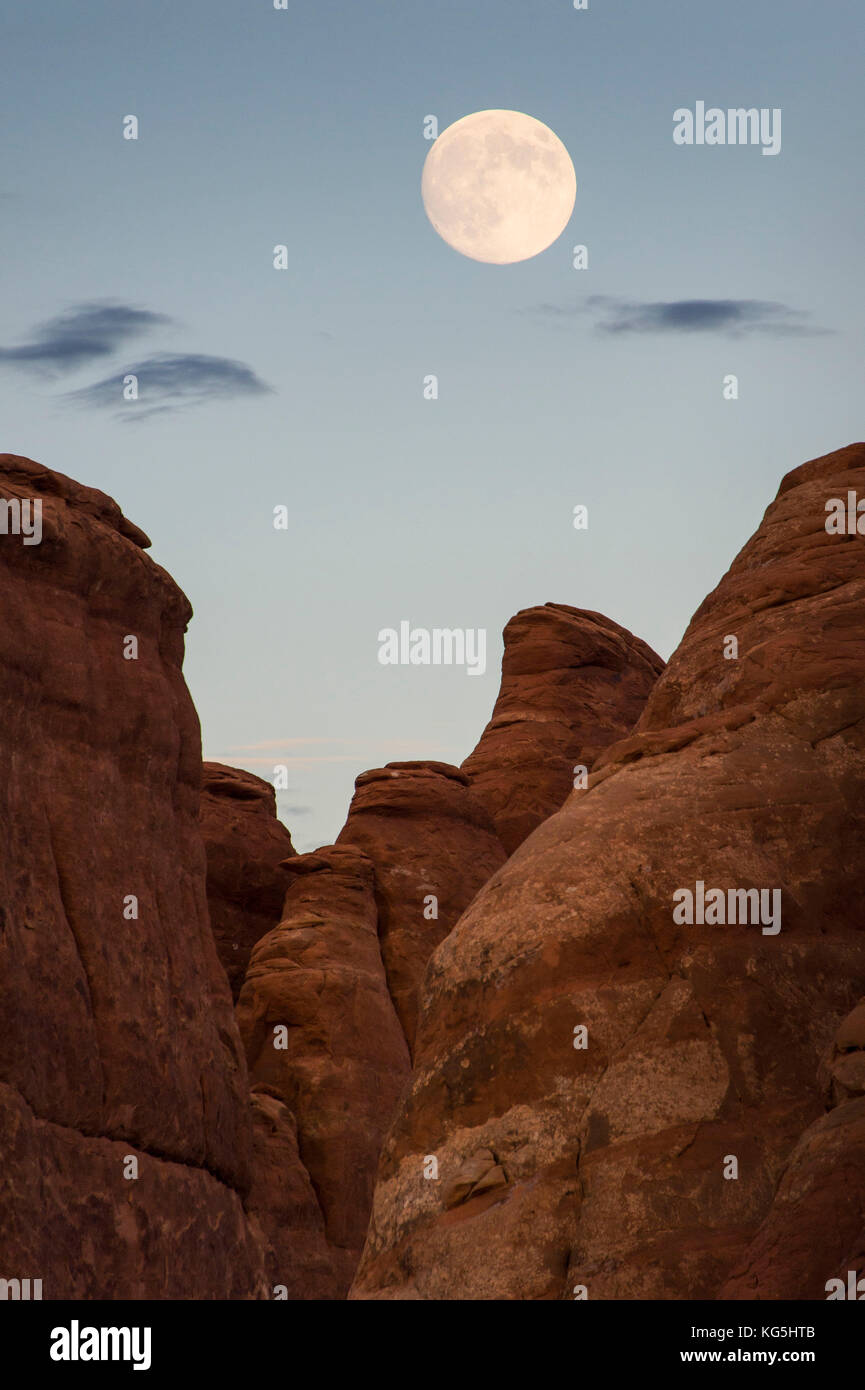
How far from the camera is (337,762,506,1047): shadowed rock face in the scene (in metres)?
35.7

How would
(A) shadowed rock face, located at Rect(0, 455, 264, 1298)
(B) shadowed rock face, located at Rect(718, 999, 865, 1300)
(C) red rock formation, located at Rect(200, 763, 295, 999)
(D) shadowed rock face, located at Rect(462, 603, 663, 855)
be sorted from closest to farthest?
(B) shadowed rock face, located at Rect(718, 999, 865, 1300) → (A) shadowed rock face, located at Rect(0, 455, 264, 1298) → (C) red rock formation, located at Rect(200, 763, 295, 999) → (D) shadowed rock face, located at Rect(462, 603, 663, 855)

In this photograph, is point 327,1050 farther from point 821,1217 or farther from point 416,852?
point 821,1217

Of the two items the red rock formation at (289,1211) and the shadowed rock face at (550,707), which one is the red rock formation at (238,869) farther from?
the red rock formation at (289,1211)

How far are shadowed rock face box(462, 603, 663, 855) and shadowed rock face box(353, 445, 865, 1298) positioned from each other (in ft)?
93.3

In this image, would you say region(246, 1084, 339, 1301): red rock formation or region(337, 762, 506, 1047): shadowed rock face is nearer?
region(246, 1084, 339, 1301): red rock formation

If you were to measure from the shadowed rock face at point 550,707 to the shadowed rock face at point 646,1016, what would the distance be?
28.4 meters

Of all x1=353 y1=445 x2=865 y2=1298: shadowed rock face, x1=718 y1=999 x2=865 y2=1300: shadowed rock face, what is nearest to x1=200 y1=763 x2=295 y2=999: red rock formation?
x1=353 y1=445 x2=865 y2=1298: shadowed rock face

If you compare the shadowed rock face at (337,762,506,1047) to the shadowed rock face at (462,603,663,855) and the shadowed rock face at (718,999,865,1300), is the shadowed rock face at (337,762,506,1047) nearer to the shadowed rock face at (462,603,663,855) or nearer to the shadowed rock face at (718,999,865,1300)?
the shadowed rock face at (462,603,663,855)

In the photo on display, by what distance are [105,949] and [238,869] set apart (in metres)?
20.2

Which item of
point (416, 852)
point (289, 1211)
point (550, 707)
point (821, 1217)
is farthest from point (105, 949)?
point (550, 707)

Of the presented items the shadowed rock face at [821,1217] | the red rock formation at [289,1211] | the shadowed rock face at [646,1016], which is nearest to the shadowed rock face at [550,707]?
the red rock formation at [289,1211]

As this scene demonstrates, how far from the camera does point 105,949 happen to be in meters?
18.5
